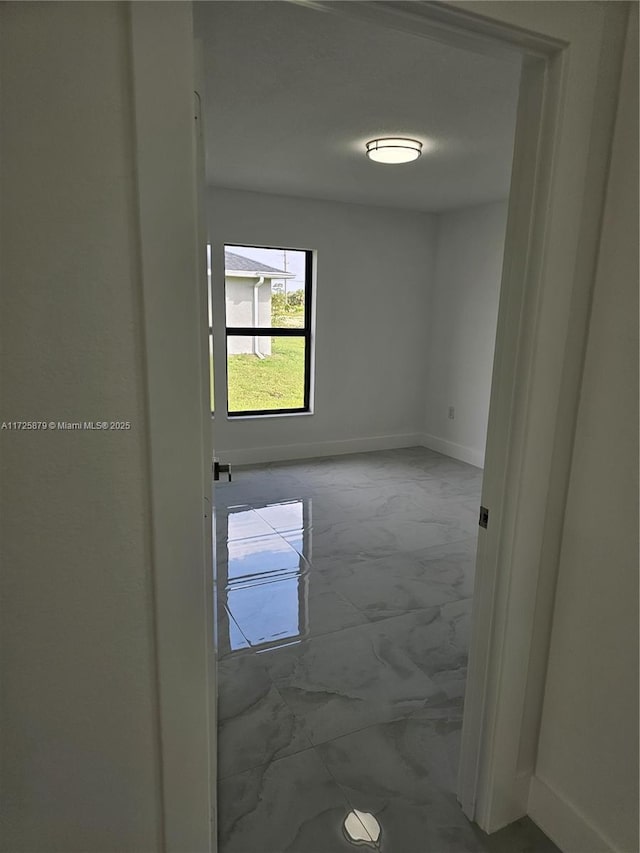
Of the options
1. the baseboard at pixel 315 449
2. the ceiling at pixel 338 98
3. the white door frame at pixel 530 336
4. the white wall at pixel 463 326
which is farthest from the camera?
the baseboard at pixel 315 449

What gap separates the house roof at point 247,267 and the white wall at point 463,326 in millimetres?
1637

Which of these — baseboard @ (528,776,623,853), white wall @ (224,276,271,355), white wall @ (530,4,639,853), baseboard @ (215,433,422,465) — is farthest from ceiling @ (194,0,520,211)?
baseboard @ (215,433,422,465)

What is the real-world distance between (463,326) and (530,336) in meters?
4.06

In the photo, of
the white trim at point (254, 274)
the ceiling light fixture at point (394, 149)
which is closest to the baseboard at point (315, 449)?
the white trim at point (254, 274)

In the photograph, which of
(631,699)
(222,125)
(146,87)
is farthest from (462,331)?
(146,87)

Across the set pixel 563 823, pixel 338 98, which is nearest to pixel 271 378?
pixel 338 98

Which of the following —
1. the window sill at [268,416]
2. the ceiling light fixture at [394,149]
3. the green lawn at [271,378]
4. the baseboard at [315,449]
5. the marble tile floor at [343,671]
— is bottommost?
the marble tile floor at [343,671]

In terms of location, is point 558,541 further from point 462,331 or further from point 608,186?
point 462,331

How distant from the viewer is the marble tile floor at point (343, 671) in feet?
5.23

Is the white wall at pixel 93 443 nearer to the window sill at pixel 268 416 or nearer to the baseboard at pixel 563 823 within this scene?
the baseboard at pixel 563 823

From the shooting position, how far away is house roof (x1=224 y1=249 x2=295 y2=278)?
4695mm

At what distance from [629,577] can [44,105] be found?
153 cm

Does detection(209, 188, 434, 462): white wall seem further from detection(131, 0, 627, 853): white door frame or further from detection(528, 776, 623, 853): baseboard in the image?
detection(528, 776, 623, 853): baseboard

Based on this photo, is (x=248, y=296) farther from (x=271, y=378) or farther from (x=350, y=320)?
(x=350, y=320)
